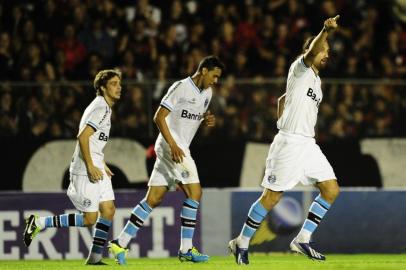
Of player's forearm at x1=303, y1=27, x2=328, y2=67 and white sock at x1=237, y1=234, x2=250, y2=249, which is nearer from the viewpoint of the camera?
player's forearm at x1=303, y1=27, x2=328, y2=67

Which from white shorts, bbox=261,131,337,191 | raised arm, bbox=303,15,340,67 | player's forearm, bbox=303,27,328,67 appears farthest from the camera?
white shorts, bbox=261,131,337,191

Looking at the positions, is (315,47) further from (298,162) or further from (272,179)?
(272,179)

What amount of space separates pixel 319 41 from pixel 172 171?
2.24m

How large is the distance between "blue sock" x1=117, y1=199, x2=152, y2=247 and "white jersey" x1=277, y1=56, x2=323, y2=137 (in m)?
1.71

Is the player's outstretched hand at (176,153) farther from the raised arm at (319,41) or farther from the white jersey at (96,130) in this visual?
the raised arm at (319,41)

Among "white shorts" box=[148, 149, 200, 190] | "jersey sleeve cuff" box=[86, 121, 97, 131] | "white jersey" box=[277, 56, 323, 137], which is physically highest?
"white jersey" box=[277, 56, 323, 137]

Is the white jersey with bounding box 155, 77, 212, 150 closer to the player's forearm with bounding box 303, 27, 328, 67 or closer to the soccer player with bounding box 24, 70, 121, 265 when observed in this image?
the soccer player with bounding box 24, 70, 121, 265

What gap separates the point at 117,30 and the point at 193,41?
1278 mm

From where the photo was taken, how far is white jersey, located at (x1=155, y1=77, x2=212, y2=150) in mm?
10906

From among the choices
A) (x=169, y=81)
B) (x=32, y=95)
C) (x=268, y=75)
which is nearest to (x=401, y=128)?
(x=268, y=75)

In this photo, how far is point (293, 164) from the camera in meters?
10.1

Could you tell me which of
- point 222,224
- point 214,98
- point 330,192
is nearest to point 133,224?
point 330,192

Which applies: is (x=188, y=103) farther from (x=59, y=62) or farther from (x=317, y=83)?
(x=59, y=62)

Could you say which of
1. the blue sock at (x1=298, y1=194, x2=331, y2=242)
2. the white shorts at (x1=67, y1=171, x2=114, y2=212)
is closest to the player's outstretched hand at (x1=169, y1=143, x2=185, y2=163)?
the white shorts at (x1=67, y1=171, x2=114, y2=212)
